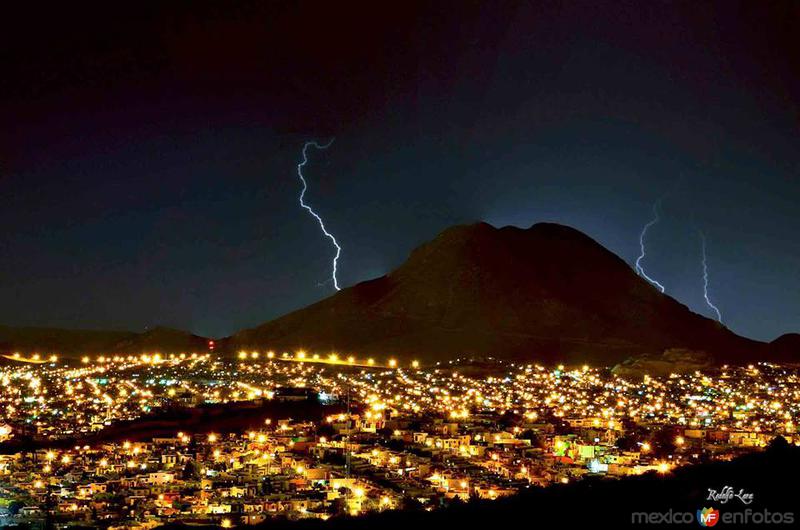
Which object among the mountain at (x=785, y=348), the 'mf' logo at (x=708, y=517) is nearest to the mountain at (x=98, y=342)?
the mountain at (x=785, y=348)

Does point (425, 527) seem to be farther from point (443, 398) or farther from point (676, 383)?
point (676, 383)

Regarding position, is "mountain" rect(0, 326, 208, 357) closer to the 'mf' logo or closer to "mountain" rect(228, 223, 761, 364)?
"mountain" rect(228, 223, 761, 364)

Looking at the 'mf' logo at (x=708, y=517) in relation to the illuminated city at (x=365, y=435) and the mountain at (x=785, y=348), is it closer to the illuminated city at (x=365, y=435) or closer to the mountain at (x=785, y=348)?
the illuminated city at (x=365, y=435)

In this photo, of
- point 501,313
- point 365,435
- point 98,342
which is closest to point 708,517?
point 365,435

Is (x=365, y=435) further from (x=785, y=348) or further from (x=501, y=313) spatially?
(x=785, y=348)

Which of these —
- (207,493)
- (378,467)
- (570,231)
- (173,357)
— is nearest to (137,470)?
(207,493)

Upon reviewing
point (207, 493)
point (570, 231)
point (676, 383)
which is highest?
point (570, 231)
